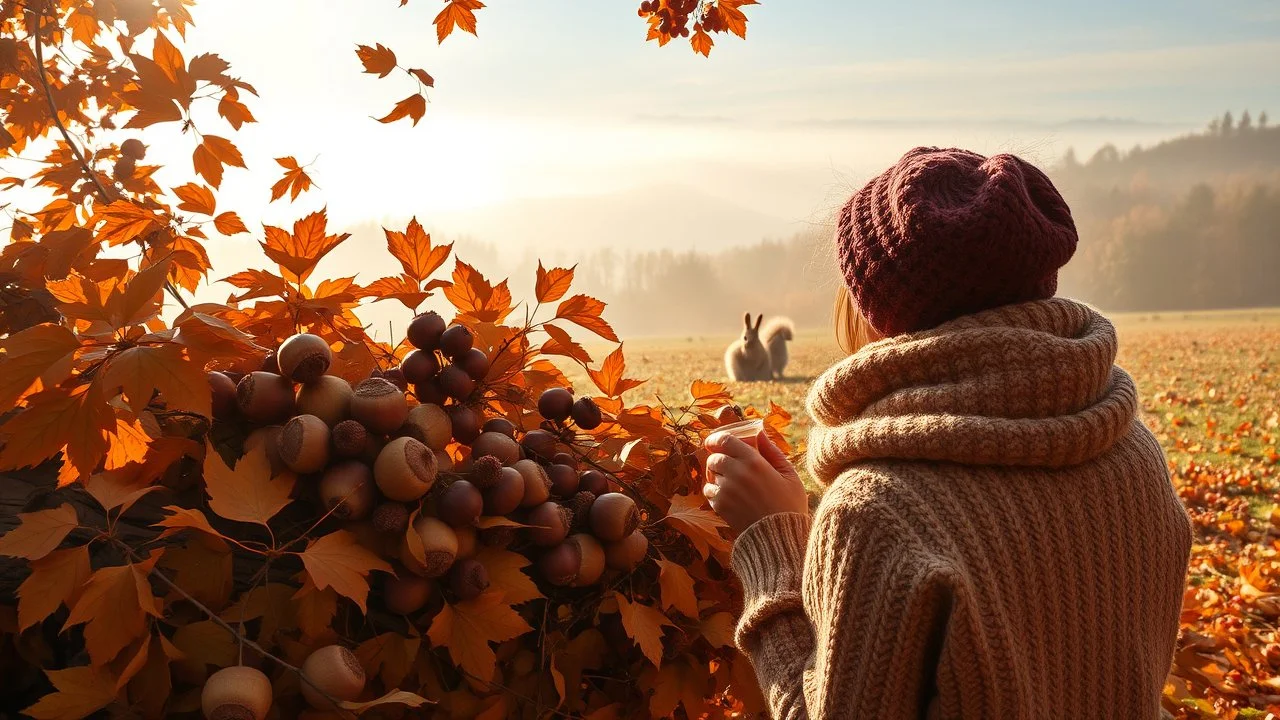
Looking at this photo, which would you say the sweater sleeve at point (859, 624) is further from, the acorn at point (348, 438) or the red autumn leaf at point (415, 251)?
the red autumn leaf at point (415, 251)

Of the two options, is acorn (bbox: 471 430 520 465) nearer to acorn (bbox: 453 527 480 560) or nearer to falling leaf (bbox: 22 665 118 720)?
acorn (bbox: 453 527 480 560)

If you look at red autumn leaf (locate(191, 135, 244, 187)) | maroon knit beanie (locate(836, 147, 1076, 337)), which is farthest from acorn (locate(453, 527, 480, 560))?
red autumn leaf (locate(191, 135, 244, 187))

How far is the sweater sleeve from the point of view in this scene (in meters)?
1.00

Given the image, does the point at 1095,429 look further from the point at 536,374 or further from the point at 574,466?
the point at 536,374

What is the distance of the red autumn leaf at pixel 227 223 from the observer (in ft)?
5.46

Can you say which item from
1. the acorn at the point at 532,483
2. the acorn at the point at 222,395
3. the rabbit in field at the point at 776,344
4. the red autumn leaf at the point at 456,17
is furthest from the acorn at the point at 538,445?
the rabbit in field at the point at 776,344

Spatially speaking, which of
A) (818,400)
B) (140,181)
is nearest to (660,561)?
(818,400)

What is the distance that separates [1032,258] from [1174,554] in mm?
572

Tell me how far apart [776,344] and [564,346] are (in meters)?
10.2

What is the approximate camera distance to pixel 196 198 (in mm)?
1561

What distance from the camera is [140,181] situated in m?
2.31

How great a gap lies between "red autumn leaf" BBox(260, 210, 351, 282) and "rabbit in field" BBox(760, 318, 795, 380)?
1010 cm

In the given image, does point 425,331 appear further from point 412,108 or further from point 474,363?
point 412,108

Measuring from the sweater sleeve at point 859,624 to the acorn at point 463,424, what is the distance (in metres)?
0.51
